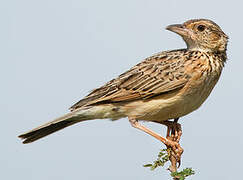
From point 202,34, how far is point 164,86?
1260 millimetres

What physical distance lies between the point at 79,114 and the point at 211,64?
246cm

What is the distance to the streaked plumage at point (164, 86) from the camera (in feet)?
24.4

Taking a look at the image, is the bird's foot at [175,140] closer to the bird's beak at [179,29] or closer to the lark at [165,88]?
the lark at [165,88]

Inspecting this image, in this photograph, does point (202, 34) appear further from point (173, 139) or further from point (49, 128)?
point (49, 128)

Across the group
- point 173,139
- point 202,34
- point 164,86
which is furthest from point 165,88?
point 202,34

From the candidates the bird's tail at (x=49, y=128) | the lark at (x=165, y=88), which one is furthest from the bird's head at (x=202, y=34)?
the bird's tail at (x=49, y=128)

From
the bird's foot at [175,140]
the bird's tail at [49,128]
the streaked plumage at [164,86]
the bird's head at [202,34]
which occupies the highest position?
the bird's head at [202,34]

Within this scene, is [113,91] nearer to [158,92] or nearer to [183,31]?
[158,92]

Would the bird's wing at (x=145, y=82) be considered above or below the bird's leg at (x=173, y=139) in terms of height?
above

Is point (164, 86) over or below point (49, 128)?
over

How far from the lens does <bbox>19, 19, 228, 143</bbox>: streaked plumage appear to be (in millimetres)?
7434

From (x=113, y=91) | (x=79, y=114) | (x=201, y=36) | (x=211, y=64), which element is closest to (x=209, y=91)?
(x=211, y=64)

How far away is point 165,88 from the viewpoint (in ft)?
24.9

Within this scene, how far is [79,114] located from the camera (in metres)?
7.83
